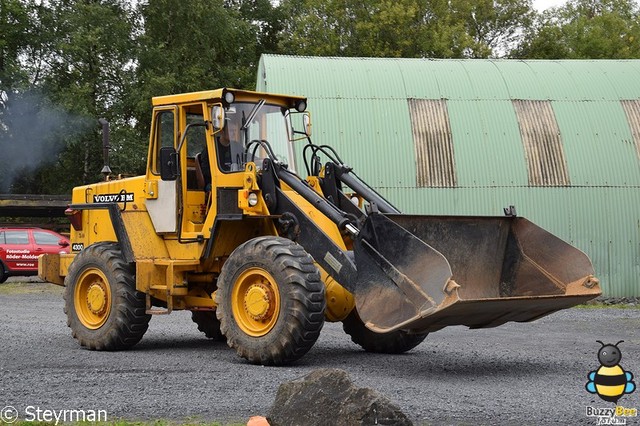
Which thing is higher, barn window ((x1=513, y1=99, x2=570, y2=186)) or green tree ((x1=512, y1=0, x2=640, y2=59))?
green tree ((x1=512, y1=0, x2=640, y2=59))

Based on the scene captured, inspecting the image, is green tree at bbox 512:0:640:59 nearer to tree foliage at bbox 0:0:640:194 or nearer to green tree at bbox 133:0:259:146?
tree foliage at bbox 0:0:640:194

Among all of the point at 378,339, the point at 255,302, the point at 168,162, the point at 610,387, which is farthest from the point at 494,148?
the point at 610,387

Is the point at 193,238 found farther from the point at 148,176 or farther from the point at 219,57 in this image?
the point at 219,57

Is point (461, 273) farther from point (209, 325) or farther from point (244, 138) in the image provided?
point (209, 325)

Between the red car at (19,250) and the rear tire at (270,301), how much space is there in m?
19.6

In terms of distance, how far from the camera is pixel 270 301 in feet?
37.0

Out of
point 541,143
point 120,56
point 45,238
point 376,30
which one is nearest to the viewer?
point 541,143

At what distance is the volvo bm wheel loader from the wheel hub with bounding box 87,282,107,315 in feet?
0.04

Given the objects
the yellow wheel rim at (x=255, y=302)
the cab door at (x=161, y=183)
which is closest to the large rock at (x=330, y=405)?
the yellow wheel rim at (x=255, y=302)

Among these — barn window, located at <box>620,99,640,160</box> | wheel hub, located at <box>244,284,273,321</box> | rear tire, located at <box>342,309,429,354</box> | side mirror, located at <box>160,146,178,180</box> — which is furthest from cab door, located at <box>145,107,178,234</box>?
barn window, located at <box>620,99,640,160</box>

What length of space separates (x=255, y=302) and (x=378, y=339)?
82.5 inches

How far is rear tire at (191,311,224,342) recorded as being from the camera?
14219mm

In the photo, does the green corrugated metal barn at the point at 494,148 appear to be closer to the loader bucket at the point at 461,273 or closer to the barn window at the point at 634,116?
the barn window at the point at 634,116

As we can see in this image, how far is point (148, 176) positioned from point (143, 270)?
1.21 meters
